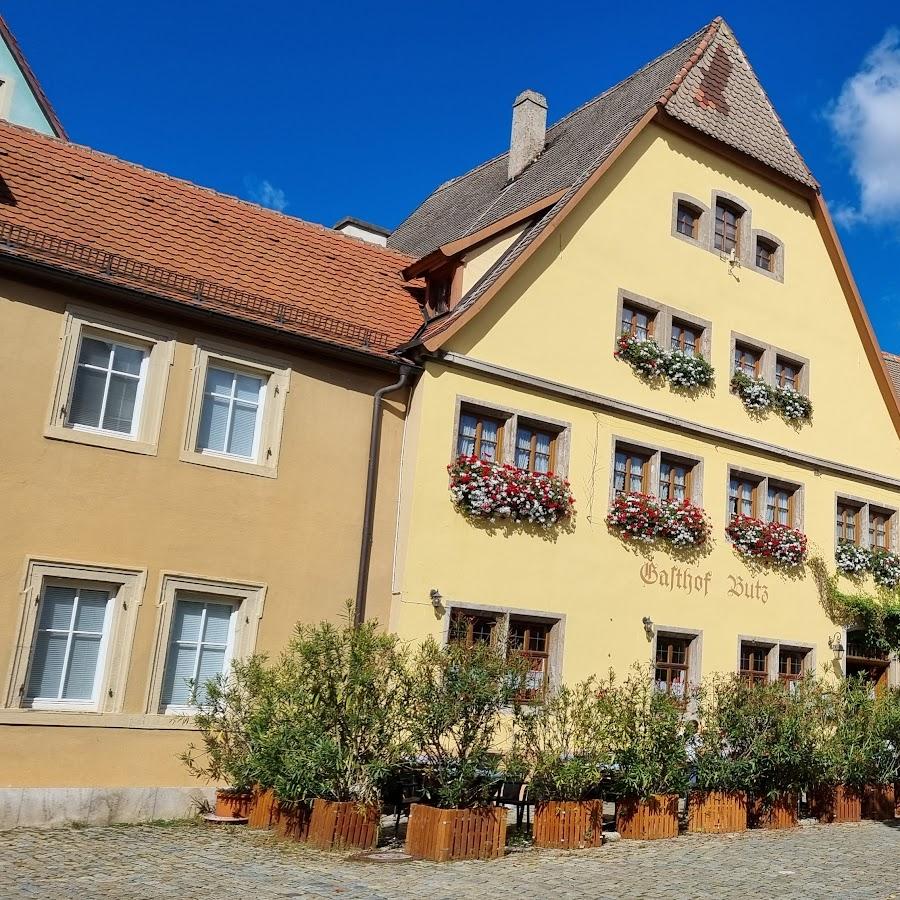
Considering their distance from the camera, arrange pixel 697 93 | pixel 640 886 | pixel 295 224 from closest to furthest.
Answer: pixel 640 886 → pixel 295 224 → pixel 697 93

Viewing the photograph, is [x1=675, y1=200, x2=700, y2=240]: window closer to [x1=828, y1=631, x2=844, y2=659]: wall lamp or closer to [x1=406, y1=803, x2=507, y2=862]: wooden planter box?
[x1=828, y1=631, x2=844, y2=659]: wall lamp

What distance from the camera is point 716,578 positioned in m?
15.9

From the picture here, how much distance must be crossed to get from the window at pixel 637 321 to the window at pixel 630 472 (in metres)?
1.82

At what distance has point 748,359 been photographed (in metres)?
17.3

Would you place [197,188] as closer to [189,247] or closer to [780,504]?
[189,247]

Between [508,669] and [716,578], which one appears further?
[716,578]

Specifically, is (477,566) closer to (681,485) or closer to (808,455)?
(681,485)

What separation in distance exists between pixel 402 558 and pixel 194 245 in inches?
186

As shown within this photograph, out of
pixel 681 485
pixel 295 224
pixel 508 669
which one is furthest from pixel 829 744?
pixel 295 224

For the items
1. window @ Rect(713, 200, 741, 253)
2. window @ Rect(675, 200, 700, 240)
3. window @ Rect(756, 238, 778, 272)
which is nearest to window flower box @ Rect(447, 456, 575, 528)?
window @ Rect(675, 200, 700, 240)

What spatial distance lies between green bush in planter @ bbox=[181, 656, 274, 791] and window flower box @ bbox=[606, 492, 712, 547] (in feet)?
18.4

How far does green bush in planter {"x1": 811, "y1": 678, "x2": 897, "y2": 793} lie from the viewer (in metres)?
13.2

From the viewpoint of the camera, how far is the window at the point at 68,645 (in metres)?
10.7

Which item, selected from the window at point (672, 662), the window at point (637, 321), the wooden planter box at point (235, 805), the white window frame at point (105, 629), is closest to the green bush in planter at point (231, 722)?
the wooden planter box at point (235, 805)
